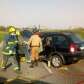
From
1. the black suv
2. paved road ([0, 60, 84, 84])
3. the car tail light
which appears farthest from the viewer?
the black suv

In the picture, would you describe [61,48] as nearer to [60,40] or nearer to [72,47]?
[60,40]

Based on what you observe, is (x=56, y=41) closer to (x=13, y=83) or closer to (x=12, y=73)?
(x=12, y=73)

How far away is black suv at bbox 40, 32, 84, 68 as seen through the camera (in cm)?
1603

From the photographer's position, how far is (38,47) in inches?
620

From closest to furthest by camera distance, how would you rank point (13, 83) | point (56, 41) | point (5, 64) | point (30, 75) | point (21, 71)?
point (13, 83)
point (30, 75)
point (21, 71)
point (5, 64)
point (56, 41)

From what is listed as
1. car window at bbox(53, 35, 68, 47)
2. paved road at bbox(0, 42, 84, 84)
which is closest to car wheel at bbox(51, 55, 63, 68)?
paved road at bbox(0, 42, 84, 84)

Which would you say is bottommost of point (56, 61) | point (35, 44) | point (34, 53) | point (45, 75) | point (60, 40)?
point (45, 75)

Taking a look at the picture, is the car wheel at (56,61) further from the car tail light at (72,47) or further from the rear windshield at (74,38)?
the rear windshield at (74,38)

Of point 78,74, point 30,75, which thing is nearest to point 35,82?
point 30,75

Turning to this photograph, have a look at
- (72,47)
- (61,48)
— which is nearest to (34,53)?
(61,48)

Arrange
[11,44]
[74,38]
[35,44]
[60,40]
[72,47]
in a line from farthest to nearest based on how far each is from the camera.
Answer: [74,38], [60,40], [72,47], [35,44], [11,44]

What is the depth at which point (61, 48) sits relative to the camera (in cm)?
1620

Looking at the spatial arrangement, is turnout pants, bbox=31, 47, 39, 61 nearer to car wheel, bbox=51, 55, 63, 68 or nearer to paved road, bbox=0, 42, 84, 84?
paved road, bbox=0, 42, 84, 84

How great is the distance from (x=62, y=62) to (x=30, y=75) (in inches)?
121
